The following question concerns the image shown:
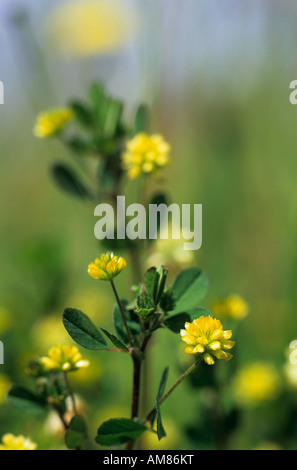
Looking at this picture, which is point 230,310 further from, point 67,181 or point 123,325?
point 67,181

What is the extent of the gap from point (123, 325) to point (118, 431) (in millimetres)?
131

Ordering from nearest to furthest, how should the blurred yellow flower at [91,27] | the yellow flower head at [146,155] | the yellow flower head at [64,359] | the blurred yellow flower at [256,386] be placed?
the yellow flower head at [64,359]
the yellow flower head at [146,155]
the blurred yellow flower at [256,386]
the blurred yellow flower at [91,27]

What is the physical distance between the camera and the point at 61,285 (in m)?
1.54

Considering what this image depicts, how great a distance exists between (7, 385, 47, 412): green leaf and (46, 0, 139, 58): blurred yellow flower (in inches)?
76.7

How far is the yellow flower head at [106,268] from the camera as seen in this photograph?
60cm

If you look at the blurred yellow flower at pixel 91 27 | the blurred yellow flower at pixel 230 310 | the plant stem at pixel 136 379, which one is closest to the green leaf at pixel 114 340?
the plant stem at pixel 136 379

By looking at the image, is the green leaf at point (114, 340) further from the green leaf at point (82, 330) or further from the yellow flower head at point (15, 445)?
the yellow flower head at point (15, 445)

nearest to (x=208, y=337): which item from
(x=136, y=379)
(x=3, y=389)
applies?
(x=136, y=379)

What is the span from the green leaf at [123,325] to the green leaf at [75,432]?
0.11 m

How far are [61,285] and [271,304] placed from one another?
698mm

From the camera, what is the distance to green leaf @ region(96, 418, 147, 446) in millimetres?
603

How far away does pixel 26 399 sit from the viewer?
0.73 metres
